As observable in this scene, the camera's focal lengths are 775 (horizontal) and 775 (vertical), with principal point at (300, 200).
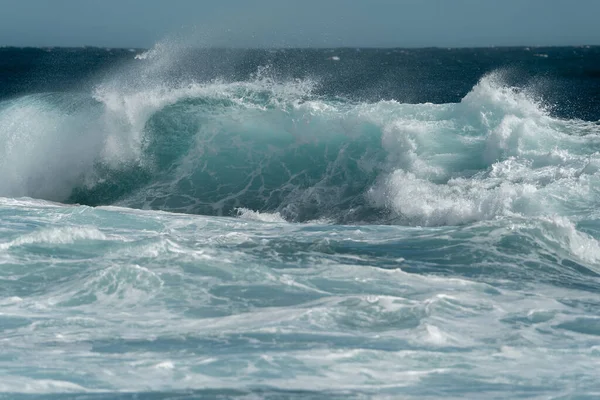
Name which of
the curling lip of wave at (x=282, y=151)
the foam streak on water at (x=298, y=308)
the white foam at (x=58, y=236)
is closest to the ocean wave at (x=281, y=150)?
the curling lip of wave at (x=282, y=151)

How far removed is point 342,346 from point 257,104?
1287 cm

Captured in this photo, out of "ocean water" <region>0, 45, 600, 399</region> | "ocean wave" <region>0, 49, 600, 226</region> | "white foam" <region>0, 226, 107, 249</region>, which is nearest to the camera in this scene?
"ocean water" <region>0, 45, 600, 399</region>

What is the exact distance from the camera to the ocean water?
6352mm

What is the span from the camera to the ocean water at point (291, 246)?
20.8 feet

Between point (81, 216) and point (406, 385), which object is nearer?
point (406, 385)

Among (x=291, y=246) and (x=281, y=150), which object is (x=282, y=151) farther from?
(x=291, y=246)

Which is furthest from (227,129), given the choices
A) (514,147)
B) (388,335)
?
(388,335)

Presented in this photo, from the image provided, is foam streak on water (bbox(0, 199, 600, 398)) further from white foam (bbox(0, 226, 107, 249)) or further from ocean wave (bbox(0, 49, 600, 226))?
ocean wave (bbox(0, 49, 600, 226))

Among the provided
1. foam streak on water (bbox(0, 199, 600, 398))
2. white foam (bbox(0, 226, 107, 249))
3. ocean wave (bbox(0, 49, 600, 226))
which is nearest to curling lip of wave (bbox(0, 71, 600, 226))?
ocean wave (bbox(0, 49, 600, 226))

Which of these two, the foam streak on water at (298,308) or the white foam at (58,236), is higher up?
the white foam at (58,236)

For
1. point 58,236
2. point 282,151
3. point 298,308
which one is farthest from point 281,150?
point 298,308

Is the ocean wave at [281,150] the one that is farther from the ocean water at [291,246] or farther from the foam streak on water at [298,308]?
the foam streak on water at [298,308]

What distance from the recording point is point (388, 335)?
7.05m

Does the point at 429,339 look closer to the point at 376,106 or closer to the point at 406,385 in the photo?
the point at 406,385
